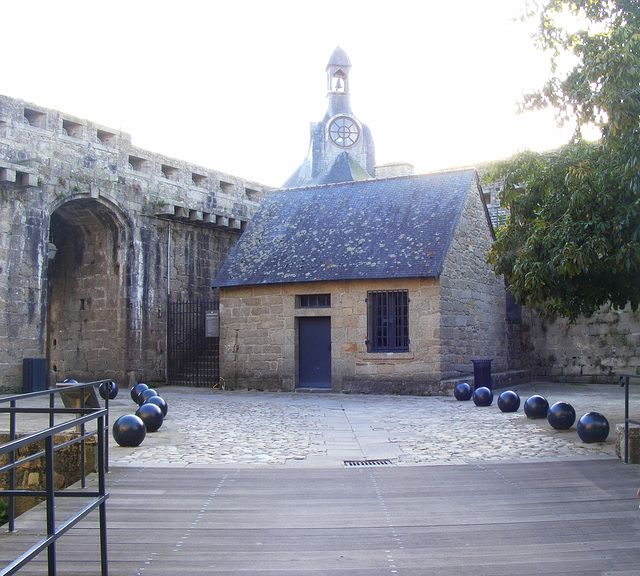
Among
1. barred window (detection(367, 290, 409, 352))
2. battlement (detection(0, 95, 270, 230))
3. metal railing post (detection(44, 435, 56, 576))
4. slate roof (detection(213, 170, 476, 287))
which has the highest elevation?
battlement (detection(0, 95, 270, 230))

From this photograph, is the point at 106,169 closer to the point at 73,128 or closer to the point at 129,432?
the point at 73,128

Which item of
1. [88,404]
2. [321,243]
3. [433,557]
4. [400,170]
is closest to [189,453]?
[88,404]

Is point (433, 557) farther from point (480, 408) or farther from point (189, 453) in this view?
point (480, 408)

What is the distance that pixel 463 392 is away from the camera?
14.2 meters

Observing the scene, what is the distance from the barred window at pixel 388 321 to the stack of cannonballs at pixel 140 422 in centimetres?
594

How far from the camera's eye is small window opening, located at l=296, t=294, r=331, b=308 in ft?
55.6

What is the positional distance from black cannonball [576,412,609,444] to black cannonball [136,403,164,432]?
570 centimetres

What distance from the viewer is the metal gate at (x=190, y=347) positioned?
19422 mm

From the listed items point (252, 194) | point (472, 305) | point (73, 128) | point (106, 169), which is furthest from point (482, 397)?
point (252, 194)

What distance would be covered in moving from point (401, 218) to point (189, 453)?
10.9 metres

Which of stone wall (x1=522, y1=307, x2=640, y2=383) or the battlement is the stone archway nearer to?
the battlement

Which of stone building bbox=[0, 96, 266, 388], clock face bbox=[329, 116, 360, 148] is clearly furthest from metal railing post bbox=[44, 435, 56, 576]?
clock face bbox=[329, 116, 360, 148]

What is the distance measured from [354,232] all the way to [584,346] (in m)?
8.10

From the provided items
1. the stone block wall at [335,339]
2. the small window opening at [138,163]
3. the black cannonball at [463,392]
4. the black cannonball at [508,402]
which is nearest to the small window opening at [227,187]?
the small window opening at [138,163]
